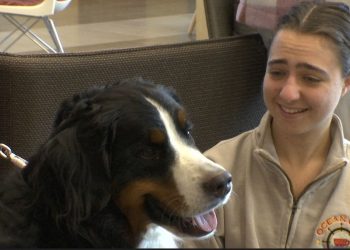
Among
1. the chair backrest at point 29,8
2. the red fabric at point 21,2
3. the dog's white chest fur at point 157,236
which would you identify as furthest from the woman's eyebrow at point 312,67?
the red fabric at point 21,2

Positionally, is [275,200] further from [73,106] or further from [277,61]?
[73,106]

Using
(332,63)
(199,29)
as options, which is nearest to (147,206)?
(332,63)

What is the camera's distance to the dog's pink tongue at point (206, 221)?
158 cm

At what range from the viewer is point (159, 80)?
231 cm

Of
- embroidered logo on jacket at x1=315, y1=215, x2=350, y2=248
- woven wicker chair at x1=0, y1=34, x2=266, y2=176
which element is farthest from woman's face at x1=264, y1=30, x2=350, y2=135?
woven wicker chair at x1=0, y1=34, x2=266, y2=176

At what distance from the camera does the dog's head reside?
1462 mm

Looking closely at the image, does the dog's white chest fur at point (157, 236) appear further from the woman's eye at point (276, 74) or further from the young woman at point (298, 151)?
the woman's eye at point (276, 74)

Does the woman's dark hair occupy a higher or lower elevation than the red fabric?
higher

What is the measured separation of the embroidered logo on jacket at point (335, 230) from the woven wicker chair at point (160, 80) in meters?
0.73

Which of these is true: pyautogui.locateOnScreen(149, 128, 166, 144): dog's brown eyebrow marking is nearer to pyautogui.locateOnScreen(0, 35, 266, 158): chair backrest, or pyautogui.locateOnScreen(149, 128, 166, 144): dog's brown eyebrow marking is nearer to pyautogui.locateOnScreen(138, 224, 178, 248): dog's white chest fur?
pyautogui.locateOnScreen(138, 224, 178, 248): dog's white chest fur

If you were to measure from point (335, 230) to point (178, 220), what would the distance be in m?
0.53

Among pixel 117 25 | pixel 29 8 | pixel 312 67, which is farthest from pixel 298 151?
pixel 117 25

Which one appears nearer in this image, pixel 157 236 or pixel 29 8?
pixel 157 236

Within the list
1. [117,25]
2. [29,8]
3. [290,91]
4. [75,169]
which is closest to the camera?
[75,169]
